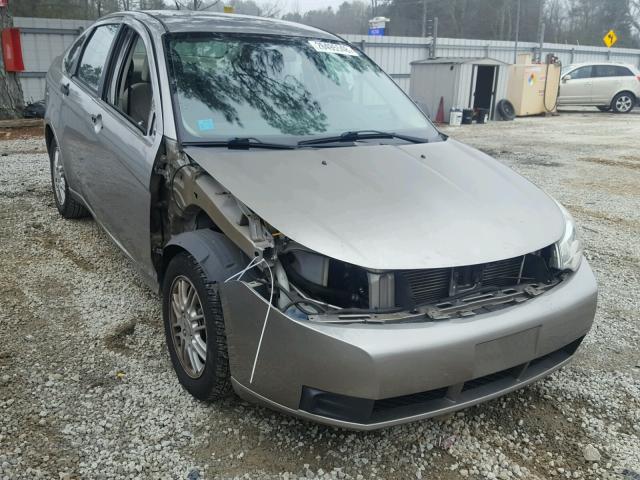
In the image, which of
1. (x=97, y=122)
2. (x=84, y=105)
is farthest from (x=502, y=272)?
(x=84, y=105)

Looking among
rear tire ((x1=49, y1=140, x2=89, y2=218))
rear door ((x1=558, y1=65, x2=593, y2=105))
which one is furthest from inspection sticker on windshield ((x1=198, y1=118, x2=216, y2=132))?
rear door ((x1=558, y1=65, x2=593, y2=105))

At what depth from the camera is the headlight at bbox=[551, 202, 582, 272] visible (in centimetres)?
262

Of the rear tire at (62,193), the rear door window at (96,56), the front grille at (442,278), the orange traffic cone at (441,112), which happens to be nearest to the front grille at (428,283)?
the front grille at (442,278)

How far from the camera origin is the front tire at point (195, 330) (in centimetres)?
238

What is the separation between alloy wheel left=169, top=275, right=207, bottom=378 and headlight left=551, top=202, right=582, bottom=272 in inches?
63.6

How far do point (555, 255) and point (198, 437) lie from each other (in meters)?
1.78

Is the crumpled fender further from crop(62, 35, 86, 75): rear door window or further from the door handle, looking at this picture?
crop(62, 35, 86, 75): rear door window

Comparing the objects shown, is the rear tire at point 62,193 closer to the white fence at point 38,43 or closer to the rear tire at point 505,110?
the white fence at point 38,43

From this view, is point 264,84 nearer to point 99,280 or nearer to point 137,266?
point 137,266

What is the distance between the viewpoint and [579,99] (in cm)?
1933

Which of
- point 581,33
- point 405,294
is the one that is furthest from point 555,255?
point 581,33

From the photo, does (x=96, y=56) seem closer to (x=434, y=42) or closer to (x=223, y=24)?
(x=223, y=24)

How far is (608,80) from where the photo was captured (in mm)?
18875

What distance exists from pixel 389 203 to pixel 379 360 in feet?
2.58
